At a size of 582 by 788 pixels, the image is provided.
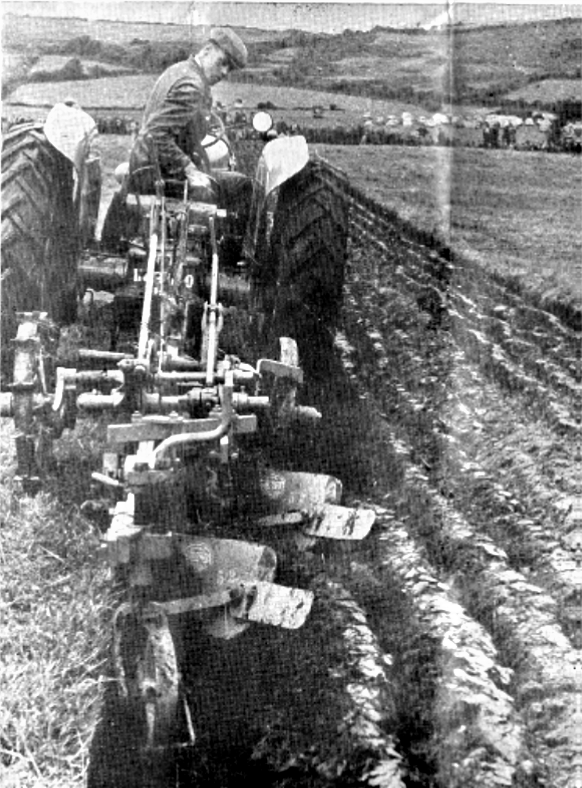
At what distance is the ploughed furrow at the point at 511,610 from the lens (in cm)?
210

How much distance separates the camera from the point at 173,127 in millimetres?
2607

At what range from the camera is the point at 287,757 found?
2109 millimetres

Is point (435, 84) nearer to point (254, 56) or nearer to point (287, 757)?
point (254, 56)

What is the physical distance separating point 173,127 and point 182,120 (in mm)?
25

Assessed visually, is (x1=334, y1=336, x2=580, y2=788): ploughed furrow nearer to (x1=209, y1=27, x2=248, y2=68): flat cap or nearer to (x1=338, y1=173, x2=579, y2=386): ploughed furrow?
(x1=338, y1=173, x2=579, y2=386): ploughed furrow

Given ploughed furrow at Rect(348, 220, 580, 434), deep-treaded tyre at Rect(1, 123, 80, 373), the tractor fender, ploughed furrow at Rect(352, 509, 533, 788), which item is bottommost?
ploughed furrow at Rect(352, 509, 533, 788)

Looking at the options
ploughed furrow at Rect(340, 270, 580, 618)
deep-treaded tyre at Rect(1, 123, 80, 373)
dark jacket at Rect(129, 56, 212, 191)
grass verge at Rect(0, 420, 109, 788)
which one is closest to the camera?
grass verge at Rect(0, 420, 109, 788)

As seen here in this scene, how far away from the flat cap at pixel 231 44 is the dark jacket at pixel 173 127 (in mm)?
88

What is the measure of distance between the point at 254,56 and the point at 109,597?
1.11m

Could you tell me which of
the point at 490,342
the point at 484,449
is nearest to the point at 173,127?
the point at 490,342

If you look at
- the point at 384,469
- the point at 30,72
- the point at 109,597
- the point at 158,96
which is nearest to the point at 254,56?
the point at 158,96

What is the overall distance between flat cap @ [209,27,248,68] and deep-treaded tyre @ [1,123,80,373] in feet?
1.50

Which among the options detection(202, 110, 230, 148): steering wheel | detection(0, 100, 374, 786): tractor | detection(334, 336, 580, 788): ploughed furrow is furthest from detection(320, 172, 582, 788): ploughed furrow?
detection(202, 110, 230, 148): steering wheel

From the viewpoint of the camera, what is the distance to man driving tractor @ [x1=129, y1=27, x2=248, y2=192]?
2416 mm
